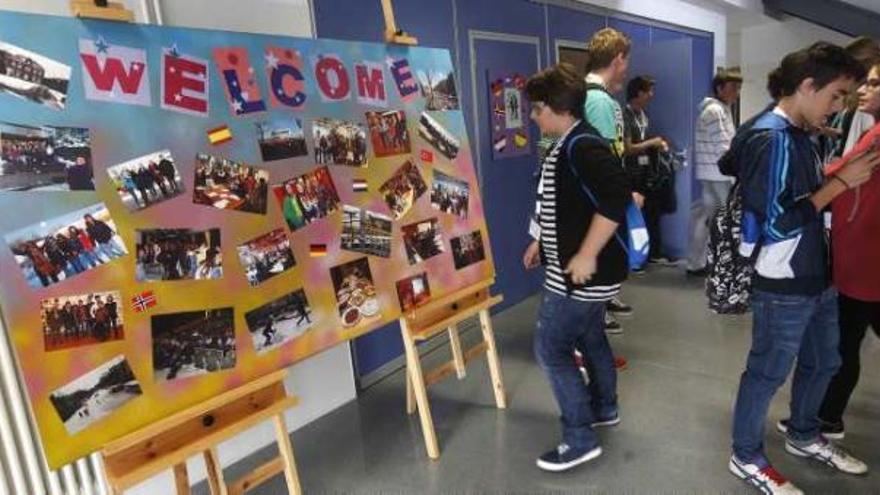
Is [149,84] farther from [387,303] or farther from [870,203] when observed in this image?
[870,203]

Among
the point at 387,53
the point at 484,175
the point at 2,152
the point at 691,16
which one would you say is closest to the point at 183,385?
the point at 2,152

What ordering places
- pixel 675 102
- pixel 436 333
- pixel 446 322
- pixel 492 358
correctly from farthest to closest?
pixel 675 102, pixel 492 358, pixel 436 333, pixel 446 322

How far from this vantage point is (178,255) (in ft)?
5.04

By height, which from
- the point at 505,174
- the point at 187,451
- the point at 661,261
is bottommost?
the point at 661,261

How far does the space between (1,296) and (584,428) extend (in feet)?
5.93

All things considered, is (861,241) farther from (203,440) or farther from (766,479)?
(203,440)

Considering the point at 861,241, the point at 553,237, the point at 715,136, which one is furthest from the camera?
the point at 715,136

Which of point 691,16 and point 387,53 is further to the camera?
point 691,16

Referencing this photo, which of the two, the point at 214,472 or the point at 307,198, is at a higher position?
the point at 307,198

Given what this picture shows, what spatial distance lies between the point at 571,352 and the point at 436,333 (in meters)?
0.60

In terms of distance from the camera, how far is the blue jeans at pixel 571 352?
1963 mm

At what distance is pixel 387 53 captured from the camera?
220 centimetres

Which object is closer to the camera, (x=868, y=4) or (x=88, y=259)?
(x=88, y=259)

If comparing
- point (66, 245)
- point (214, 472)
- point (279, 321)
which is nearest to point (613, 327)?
point (279, 321)
